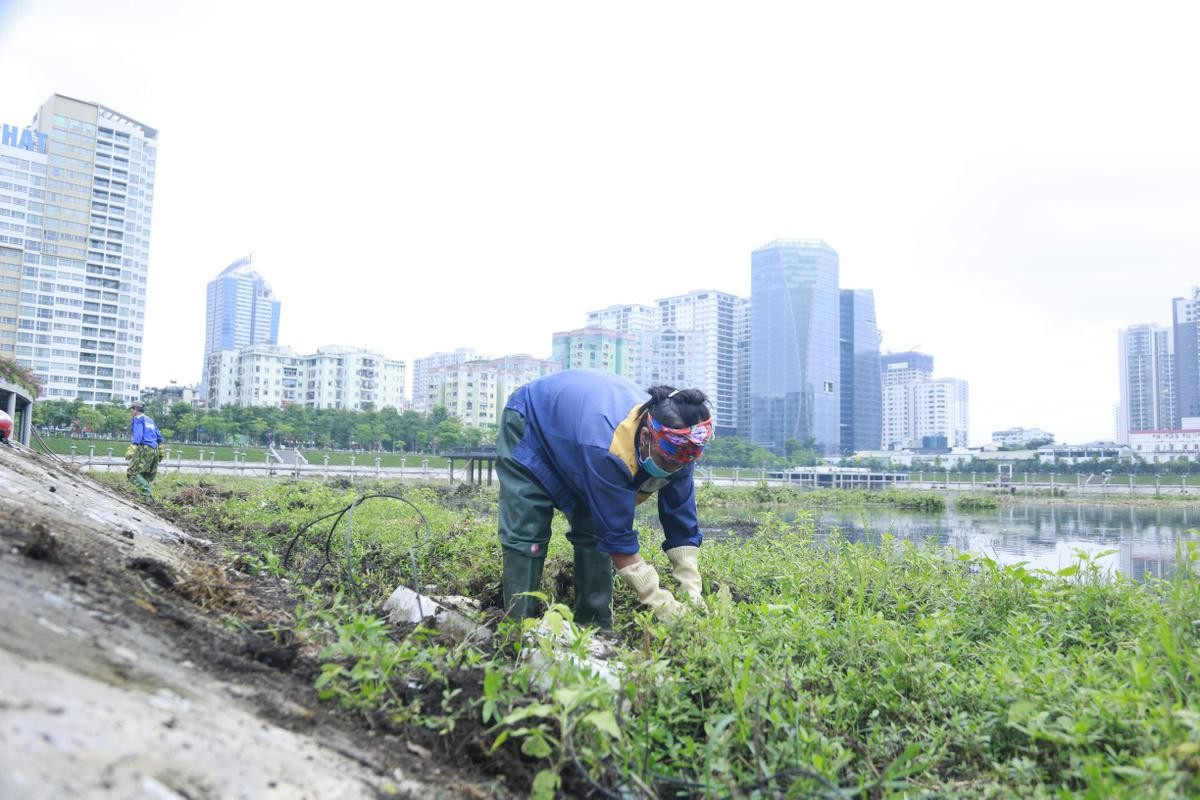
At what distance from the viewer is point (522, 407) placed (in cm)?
366

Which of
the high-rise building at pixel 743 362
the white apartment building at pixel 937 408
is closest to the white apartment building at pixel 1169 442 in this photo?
the high-rise building at pixel 743 362

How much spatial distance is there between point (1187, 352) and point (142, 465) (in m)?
104

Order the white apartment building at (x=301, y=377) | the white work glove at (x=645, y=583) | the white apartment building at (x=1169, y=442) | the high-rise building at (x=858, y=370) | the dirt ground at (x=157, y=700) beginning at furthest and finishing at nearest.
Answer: the high-rise building at (x=858, y=370) → the white apartment building at (x=301, y=377) → the white apartment building at (x=1169, y=442) → the white work glove at (x=645, y=583) → the dirt ground at (x=157, y=700)

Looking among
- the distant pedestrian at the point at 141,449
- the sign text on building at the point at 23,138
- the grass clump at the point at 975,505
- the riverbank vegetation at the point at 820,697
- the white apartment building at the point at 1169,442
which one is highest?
the sign text on building at the point at 23,138

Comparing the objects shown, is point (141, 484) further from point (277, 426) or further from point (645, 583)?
point (277, 426)

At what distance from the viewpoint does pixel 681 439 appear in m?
3.02

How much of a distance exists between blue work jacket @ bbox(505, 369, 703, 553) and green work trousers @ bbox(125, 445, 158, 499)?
743 centimetres

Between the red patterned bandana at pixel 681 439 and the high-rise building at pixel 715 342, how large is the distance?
275ft

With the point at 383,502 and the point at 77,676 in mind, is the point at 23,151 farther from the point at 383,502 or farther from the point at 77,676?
the point at 77,676

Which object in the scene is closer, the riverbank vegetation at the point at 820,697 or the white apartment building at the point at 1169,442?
the riverbank vegetation at the point at 820,697

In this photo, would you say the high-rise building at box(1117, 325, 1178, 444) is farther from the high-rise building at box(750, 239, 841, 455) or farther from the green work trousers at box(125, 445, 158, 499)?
the green work trousers at box(125, 445, 158, 499)

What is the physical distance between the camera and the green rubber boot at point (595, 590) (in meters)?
3.54

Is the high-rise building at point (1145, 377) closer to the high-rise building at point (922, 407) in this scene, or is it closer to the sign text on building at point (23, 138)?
the high-rise building at point (922, 407)

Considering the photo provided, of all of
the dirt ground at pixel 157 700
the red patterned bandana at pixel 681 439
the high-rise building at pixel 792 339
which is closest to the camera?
the dirt ground at pixel 157 700
